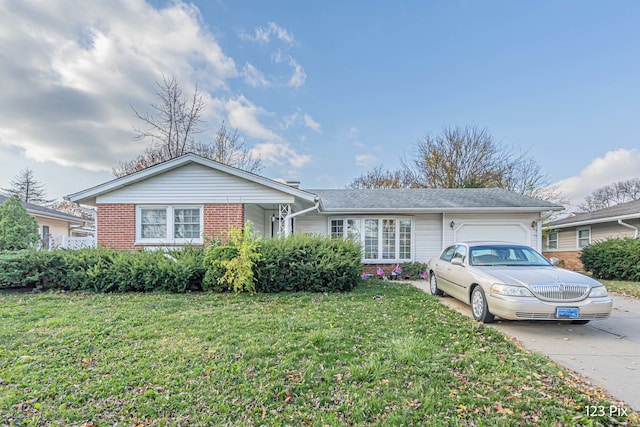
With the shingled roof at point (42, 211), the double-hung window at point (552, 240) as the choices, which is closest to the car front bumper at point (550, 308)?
the double-hung window at point (552, 240)

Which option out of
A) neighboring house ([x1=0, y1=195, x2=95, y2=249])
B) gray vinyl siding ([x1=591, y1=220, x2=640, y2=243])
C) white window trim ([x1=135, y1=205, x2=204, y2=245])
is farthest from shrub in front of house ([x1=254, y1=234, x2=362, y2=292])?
gray vinyl siding ([x1=591, y1=220, x2=640, y2=243])

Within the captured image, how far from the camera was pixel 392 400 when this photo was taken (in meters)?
2.88

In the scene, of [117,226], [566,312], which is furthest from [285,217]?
[566,312]

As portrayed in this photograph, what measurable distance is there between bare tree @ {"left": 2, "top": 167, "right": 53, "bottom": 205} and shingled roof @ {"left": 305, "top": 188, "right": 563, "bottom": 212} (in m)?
38.8

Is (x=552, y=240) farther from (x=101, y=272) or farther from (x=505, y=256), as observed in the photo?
(x=101, y=272)

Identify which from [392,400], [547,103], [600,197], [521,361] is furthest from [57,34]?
[600,197]

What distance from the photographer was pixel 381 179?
29.8 meters

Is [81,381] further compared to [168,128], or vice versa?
[168,128]

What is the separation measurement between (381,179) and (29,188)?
136ft

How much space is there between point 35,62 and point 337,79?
10969 millimetres

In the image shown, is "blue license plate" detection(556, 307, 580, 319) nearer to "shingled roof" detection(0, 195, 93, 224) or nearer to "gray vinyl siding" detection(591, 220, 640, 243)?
"gray vinyl siding" detection(591, 220, 640, 243)

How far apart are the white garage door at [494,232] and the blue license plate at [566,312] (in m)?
8.00

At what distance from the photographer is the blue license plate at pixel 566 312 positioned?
4590 millimetres

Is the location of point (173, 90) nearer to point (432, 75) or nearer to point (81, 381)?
point (432, 75)
